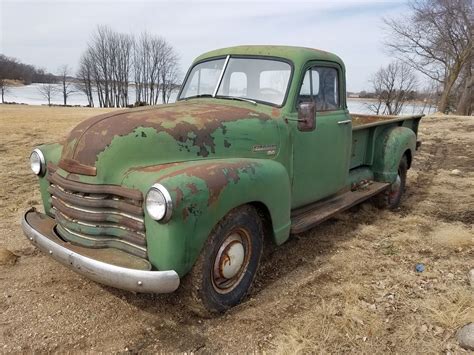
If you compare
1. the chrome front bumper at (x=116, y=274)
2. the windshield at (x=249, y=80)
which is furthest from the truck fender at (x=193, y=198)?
the windshield at (x=249, y=80)

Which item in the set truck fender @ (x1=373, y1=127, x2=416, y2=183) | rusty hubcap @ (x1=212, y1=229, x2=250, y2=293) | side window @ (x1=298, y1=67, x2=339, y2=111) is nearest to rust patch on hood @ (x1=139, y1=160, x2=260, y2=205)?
rusty hubcap @ (x1=212, y1=229, x2=250, y2=293)

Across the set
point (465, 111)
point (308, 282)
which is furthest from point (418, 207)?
point (465, 111)

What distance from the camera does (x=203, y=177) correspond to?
2709mm

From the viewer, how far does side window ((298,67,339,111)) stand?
4.07m

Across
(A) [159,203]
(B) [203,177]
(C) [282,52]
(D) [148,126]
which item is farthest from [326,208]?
(A) [159,203]

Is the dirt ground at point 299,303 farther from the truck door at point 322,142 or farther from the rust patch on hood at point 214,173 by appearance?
the rust patch on hood at point 214,173

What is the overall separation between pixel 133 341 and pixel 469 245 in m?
3.51

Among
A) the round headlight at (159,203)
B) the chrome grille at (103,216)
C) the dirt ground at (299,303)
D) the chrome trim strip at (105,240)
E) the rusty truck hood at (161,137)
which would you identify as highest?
the rusty truck hood at (161,137)

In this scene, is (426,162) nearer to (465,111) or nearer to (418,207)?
(418,207)

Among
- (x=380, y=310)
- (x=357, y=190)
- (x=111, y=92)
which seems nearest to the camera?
(x=380, y=310)

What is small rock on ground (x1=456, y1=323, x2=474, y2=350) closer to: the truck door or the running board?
the running board

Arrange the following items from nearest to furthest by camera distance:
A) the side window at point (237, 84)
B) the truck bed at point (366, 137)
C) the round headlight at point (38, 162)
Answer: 1. the round headlight at point (38, 162)
2. the side window at point (237, 84)
3. the truck bed at point (366, 137)

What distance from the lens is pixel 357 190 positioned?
5230 mm

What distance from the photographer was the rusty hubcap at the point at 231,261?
9.85 ft
